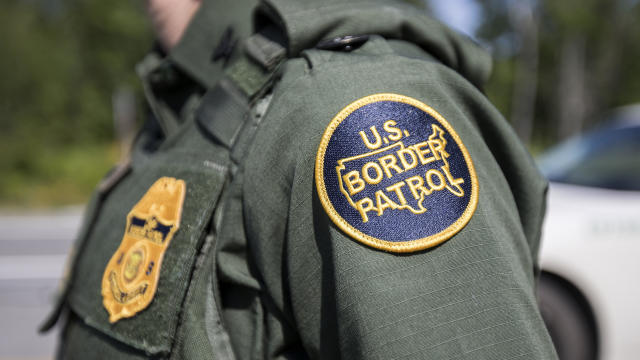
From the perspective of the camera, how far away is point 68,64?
2759cm

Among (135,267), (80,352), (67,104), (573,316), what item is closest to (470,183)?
(135,267)

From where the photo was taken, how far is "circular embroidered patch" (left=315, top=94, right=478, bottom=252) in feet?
2.36

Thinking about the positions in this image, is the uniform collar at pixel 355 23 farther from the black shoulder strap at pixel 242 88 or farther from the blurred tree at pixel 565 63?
the blurred tree at pixel 565 63

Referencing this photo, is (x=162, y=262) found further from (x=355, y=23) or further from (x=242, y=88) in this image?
(x=355, y=23)

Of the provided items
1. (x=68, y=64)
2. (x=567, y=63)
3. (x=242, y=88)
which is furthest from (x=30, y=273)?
(x=567, y=63)

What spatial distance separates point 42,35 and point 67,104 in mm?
3694

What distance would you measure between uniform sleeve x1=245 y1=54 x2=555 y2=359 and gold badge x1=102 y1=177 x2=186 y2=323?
0.18 meters

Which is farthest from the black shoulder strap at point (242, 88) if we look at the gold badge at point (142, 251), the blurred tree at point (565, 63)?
the blurred tree at point (565, 63)

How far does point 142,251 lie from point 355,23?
52cm

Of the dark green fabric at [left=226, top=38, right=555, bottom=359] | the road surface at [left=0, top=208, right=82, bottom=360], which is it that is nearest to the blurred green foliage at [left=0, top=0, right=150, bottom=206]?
the road surface at [left=0, top=208, right=82, bottom=360]

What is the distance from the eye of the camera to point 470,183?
75 cm

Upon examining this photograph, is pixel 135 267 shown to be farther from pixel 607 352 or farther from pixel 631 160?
pixel 631 160

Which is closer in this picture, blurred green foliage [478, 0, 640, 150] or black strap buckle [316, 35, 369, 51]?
black strap buckle [316, 35, 369, 51]

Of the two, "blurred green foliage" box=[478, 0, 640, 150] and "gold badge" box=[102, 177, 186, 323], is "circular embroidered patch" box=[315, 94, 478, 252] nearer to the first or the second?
"gold badge" box=[102, 177, 186, 323]
